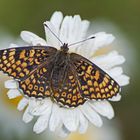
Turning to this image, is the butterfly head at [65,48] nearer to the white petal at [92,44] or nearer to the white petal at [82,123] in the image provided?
the white petal at [92,44]

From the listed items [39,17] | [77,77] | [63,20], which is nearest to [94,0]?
[39,17]

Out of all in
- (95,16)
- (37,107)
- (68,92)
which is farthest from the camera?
(95,16)

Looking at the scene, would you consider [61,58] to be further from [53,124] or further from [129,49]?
[129,49]

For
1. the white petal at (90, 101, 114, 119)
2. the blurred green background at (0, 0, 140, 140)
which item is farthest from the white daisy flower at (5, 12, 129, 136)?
the blurred green background at (0, 0, 140, 140)

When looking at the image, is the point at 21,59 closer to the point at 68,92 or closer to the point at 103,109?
the point at 68,92

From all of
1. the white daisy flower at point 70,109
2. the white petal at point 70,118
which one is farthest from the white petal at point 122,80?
the white petal at point 70,118

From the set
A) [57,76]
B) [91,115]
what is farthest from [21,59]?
[91,115]

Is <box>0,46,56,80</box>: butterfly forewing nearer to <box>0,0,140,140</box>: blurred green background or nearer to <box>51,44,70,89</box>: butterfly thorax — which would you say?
<box>51,44,70,89</box>: butterfly thorax
